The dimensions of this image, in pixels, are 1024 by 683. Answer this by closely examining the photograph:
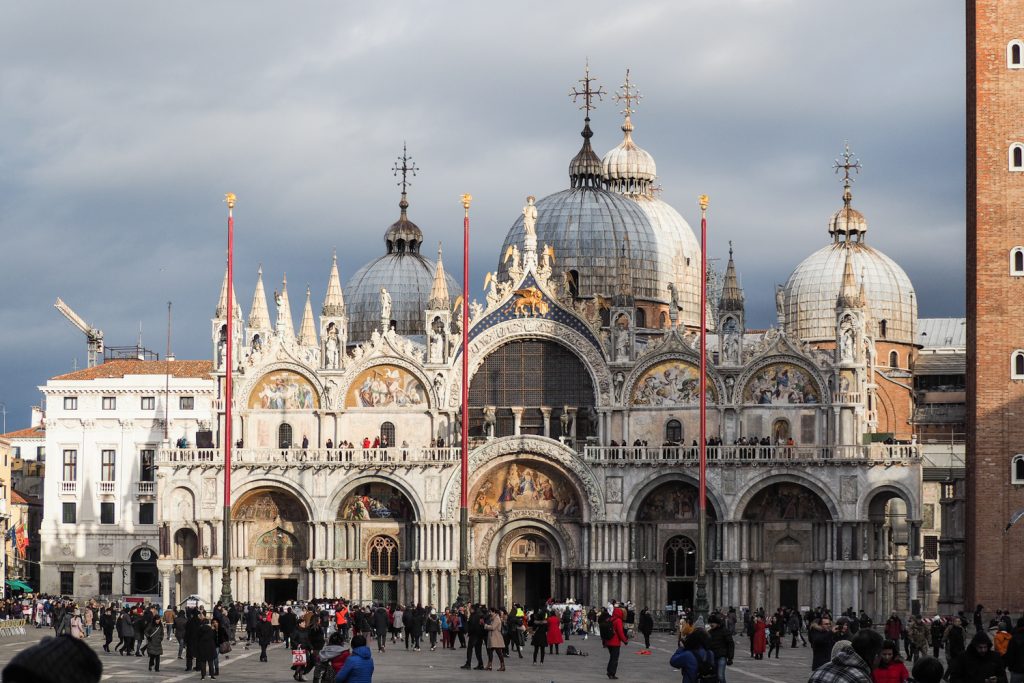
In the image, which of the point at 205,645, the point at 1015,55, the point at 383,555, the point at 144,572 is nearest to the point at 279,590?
the point at 383,555

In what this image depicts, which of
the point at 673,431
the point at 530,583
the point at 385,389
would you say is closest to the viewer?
the point at 673,431

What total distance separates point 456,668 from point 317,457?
106 ft

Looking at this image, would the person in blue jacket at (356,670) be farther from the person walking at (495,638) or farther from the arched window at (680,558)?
the arched window at (680,558)

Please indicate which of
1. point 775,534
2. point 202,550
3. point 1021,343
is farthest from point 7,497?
point 1021,343

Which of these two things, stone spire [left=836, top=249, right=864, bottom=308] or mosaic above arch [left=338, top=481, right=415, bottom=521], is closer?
stone spire [left=836, top=249, right=864, bottom=308]

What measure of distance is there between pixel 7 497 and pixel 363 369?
25.7m

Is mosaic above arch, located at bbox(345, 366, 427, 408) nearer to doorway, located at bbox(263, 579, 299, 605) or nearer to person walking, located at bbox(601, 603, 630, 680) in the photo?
doorway, located at bbox(263, 579, 299, 605)

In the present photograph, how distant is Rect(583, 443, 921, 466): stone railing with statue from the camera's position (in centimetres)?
7194

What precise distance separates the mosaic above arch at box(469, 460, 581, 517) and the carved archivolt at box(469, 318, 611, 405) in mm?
3871

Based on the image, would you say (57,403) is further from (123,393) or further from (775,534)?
(775,534)

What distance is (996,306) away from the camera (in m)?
63.5

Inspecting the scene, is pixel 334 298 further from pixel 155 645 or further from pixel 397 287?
pixel 155 645

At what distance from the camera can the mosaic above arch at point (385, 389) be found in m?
77.1

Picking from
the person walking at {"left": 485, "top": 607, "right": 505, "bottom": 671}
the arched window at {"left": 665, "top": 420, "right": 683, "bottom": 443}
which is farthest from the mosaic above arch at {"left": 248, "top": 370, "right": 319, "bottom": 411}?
the person walking at {"left": 485, "top": 607, "right": 505, "bottom": 671}
